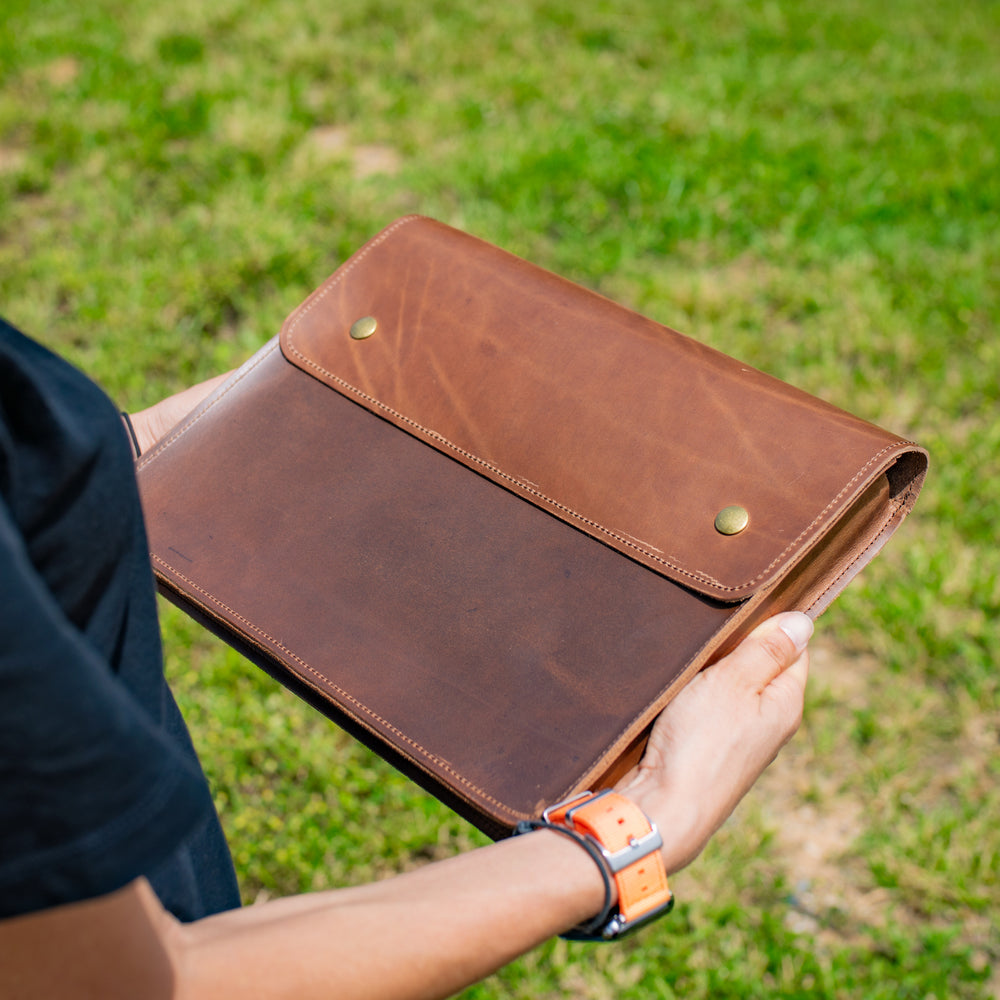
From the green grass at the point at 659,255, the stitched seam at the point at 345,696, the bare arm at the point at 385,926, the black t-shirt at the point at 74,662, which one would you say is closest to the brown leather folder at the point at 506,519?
the stitched seam at the point at 345,696

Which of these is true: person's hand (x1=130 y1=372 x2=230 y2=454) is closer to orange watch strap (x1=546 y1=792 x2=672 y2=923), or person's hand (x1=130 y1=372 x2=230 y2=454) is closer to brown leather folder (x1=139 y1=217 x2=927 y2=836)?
brown leather folder (x1=139 y1=217 x2=927 y2=836)

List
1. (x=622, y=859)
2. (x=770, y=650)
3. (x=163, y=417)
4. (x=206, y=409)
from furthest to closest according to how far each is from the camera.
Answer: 1. (x=163, y=417)
2. (x=206, y=409)
3. (x=770, y=650)
4. (x=622, y=859)

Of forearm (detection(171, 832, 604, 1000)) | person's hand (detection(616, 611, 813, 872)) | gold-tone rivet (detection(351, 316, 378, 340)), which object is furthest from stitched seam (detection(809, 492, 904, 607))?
gold-tone rivet (detection(351, 316, 378, 340))

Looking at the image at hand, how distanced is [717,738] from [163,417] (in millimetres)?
1165

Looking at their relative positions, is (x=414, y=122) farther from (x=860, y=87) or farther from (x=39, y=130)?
(x=860, y=87)

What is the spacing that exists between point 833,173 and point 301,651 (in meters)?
3.70

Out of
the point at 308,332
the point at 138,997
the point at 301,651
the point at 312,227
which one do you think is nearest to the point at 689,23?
the point at 312,227

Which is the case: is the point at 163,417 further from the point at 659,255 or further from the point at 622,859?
the point at 659,255

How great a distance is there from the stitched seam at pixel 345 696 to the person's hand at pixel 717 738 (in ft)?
0.58

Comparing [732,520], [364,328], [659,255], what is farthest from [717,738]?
[659,255]

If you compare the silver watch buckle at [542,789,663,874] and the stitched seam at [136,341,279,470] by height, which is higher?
the silver watch buckle at [542,789,663,874]

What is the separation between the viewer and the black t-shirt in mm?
604

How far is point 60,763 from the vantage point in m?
0.61

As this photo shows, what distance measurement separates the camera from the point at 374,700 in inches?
47.3
